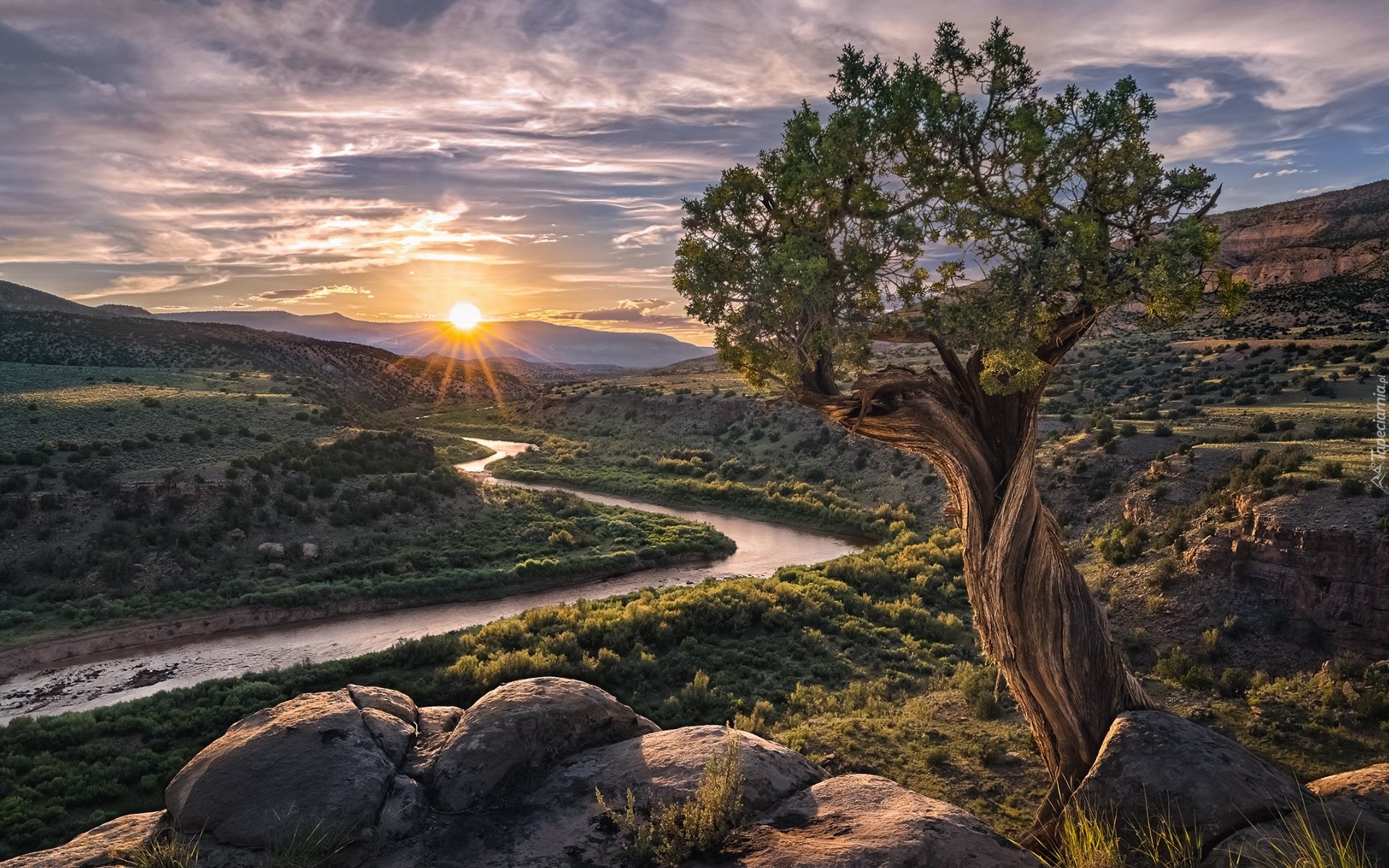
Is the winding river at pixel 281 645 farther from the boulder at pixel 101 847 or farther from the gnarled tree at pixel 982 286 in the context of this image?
the gnarled tree at pixel 982 286

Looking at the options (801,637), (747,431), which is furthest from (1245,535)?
(747,431)

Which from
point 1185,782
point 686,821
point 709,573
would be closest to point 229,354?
point 709,573

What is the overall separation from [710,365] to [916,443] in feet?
466

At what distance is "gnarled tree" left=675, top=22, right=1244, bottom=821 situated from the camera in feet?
28.8

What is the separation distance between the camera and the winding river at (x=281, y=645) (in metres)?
20.0

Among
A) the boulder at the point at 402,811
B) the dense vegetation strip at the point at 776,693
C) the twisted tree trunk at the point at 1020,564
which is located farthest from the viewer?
the dense vegetation strip at the point at 776,693

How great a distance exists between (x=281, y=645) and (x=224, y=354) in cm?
8350

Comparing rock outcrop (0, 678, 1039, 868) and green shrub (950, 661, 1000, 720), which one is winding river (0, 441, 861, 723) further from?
rock outcrop (0, 678, 1039, 868)

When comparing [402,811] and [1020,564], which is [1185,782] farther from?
[402,811]

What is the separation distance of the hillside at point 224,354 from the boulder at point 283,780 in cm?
8319

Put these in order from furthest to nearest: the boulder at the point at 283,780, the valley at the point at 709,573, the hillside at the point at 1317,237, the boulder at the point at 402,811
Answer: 1. the hillside at the point at 1317,237
2. the valley at the point at 709,573
3. the boulder at the point at 402,811
4. the boulder at the point at 283,780

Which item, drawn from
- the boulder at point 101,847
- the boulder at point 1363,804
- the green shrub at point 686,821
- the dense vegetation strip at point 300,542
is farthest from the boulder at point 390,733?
the dense vegetation strip at point 300,542

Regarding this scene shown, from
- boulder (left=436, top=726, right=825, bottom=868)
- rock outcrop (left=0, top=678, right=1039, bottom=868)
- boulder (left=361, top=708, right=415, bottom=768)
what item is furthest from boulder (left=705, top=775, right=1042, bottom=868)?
boulder (left=361, top=708, right=415, bottom=768)

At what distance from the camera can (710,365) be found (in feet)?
499
